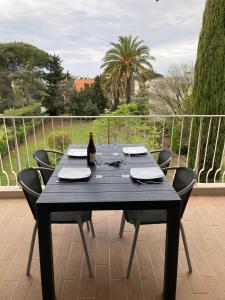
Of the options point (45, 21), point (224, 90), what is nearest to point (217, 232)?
point (224, 90)

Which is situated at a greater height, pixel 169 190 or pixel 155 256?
pixel 169 190

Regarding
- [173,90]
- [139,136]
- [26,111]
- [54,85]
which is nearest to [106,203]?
[139,136]

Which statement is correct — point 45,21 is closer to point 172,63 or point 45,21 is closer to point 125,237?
point 172,63

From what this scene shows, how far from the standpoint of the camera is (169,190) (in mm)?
1781

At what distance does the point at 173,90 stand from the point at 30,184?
1352cm

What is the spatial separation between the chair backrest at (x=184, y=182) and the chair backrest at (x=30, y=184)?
3.40 feet

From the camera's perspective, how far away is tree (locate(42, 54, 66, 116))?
784 inches

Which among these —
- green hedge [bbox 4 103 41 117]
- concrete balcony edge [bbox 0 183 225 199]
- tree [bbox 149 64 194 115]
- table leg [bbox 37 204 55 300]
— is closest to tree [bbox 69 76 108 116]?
green hedge [bbox 4 103 41 117]

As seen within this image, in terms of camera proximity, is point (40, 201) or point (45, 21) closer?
point (40, 201)

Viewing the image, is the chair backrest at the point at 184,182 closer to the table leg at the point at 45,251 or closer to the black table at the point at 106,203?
the black table at the point at 106,203

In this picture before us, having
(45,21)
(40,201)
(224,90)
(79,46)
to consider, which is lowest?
(40,201)

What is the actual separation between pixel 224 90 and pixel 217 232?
395 cm

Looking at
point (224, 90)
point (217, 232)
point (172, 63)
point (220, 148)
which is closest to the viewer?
point (217, 232)

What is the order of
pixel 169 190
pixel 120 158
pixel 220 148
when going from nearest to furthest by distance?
1. pixel 169 190
2. pixel 120 158
3. pixel 220 148
